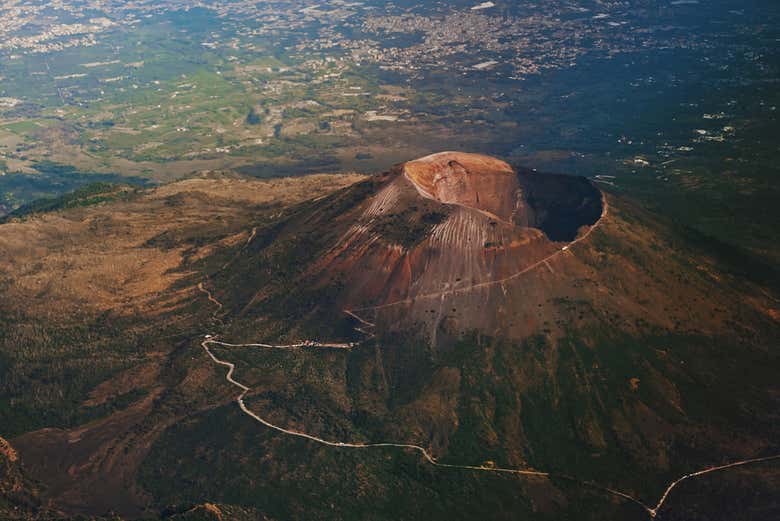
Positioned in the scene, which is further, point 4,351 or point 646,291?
point 4,351

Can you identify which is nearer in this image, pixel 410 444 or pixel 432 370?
pixel 410 444

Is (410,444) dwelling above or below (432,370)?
below

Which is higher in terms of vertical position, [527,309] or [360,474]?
[527,309]

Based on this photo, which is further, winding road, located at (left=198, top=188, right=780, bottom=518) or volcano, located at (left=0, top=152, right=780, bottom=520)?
volcano, located at (left=0, top=152, right=780, bottom=520)

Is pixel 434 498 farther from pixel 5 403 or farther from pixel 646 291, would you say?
pixel 5 403

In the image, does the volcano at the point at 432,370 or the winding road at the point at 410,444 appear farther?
the volcano at the point at 432,370

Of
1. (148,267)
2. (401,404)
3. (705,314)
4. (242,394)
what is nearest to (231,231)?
(148,267)

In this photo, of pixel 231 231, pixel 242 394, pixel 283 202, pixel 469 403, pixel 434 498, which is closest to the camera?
pixel 434 498

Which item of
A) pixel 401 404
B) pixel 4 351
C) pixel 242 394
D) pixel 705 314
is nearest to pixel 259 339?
pixel 242 394

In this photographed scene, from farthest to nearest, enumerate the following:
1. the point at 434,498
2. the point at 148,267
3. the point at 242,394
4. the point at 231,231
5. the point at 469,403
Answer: the point at 231,231 → the point at 148,267 → the point at 242,394 → the point at 469,403 → the point at 434,498

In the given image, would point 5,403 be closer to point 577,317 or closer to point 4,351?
point 4,351
